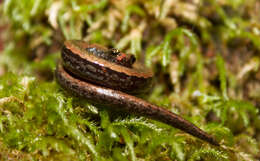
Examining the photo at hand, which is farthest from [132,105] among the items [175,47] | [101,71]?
[175,47]

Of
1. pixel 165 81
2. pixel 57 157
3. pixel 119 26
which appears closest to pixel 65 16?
pixel 119 26

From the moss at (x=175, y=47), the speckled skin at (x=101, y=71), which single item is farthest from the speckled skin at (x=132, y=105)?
the moss at (x=175, y=47)

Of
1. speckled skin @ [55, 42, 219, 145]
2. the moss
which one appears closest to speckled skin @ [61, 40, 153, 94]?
speckled skin @ [55, 42, 219, 145]

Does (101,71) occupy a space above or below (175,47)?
below

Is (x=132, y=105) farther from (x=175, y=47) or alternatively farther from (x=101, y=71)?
(x=175, y=47)

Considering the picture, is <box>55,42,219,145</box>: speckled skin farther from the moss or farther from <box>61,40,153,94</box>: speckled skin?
the moss

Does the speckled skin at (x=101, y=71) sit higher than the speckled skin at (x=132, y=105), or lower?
higher

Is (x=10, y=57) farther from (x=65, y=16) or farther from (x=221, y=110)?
(x=221, y=110)

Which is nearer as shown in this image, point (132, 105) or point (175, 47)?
point (132, 105)

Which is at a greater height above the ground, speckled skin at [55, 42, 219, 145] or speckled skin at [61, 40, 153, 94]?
speckled skin at [61, 40, 153, 94]

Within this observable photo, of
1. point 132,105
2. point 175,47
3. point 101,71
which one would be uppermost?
point 175,47

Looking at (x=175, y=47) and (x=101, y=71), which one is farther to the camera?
(x=175, y=47)

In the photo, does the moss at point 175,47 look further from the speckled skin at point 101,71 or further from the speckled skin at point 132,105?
the speckled skin at point 101,71
